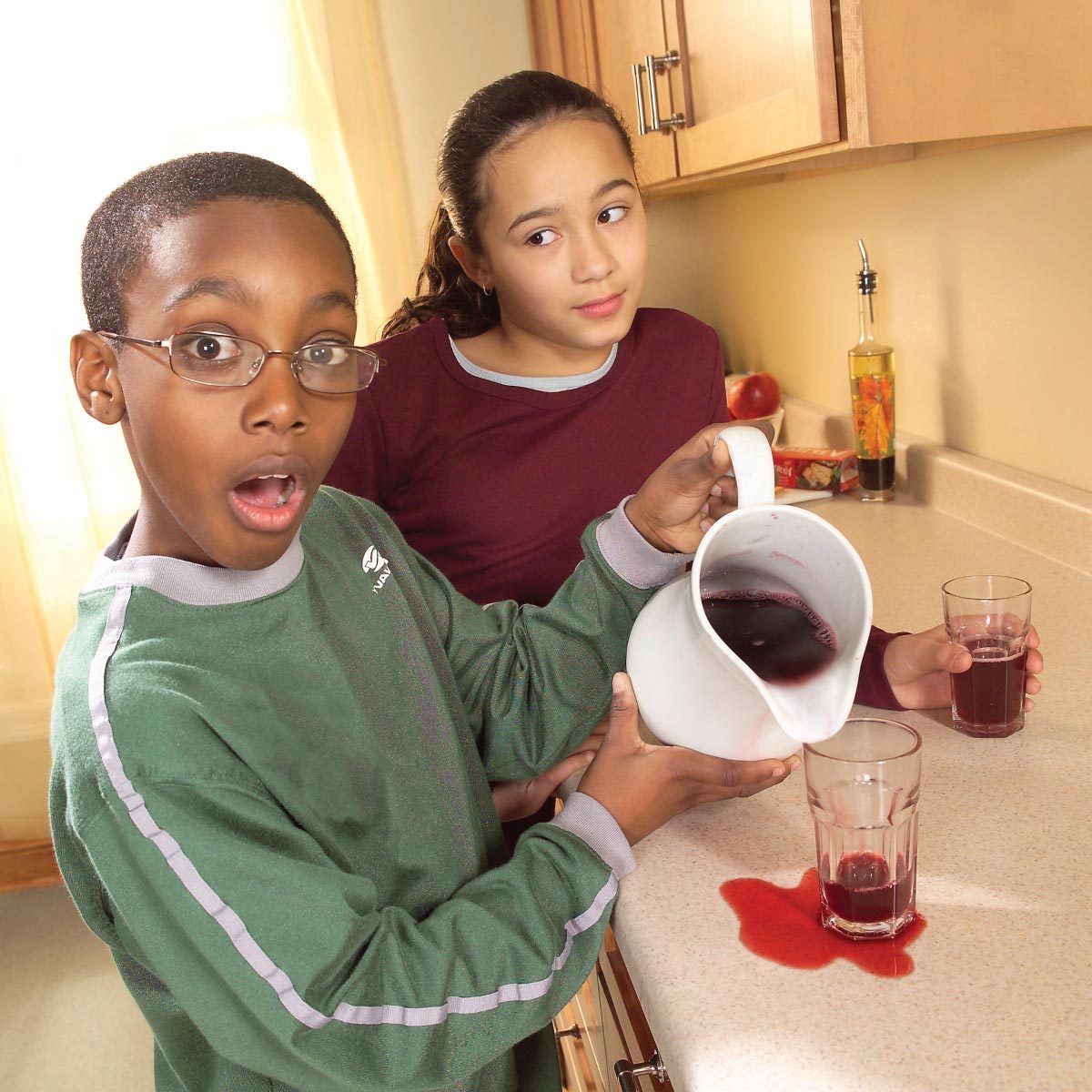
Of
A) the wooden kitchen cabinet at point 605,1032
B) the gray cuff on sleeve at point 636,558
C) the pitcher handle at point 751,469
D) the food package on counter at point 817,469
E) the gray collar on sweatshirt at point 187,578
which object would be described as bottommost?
the wooden kitchen cabinet at point 605,1032

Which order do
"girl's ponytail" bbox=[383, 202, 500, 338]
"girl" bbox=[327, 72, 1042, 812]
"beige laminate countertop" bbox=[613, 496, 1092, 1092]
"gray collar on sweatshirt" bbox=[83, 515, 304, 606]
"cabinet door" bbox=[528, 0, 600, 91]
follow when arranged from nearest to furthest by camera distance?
1. "beige laminate countertop" bbox=[613, 496, 1092, 1092]
2. "gray collar on sweatshirt" bbox=[83, 515, 304, 606]
3. "girl" bbox=[327, 72, 1042, 812]
4. "girl's ponytail" bbox=[383, 202, 500, 338]
5. "cabinet door" bbox=[528, 0, 600, 91]

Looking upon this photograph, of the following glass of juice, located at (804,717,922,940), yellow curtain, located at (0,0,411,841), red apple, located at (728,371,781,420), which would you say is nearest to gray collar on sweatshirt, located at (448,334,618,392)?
glass of juice, located at (804,717,922,940)

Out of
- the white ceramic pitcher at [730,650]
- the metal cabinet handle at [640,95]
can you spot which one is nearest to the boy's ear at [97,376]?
the white ceramic pitcher at [730,650]

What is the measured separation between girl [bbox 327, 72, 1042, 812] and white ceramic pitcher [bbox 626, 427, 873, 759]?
47 centimetres

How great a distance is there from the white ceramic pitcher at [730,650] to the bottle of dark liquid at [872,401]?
3.21 ft

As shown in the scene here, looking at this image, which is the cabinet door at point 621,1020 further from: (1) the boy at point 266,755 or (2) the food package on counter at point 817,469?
(2) the food package on counter at point 817,469

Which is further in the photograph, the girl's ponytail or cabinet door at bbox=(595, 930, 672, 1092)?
the girl's ponytail

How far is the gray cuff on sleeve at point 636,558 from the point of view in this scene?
35.9 inches

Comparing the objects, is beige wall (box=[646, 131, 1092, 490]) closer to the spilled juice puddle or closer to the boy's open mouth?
the spilled juice puddle

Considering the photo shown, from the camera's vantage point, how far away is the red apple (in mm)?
2123

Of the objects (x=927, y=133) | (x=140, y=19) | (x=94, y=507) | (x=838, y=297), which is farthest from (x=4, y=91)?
(x=927, y=133)

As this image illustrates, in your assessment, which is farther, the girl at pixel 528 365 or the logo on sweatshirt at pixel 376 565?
the girl at pixel 528 365

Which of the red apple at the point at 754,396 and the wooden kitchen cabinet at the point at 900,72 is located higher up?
the wooden kitchen cabinet at the point at 900,72

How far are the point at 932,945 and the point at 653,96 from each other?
1.27 m
